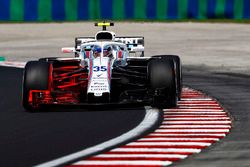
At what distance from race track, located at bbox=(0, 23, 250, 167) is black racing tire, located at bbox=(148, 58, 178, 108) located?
431 mm

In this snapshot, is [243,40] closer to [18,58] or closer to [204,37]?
[204,37]

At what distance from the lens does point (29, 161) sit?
10938 millimetres

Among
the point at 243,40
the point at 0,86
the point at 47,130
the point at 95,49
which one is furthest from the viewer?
the point at 243,40

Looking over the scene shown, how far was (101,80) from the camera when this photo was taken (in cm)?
1583

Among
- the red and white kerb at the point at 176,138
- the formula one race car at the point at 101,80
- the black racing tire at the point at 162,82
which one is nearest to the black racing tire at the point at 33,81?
the formula one race car at the point at 101,80

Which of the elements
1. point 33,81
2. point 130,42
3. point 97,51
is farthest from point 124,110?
point 130,42

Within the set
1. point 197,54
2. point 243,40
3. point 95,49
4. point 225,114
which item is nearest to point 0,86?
point 95,49

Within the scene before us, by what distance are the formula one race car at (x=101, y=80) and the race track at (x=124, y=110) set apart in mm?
298

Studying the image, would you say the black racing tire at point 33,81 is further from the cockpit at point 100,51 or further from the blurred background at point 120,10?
the blurred background at point 120,10

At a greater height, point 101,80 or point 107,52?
point 107,52

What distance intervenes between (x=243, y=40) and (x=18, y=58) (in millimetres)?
9721

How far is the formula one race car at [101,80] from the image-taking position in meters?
15.8

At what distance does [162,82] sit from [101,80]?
3.35ft

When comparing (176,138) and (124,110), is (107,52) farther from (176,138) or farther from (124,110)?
(176,138)
